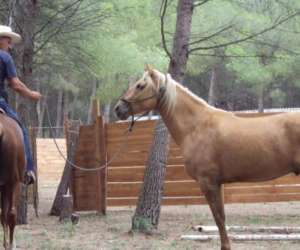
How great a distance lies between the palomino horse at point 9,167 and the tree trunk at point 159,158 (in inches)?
96.2

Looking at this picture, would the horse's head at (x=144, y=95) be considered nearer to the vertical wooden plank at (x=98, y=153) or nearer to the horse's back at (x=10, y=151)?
Result: the horse's back at (x=10, y=151)

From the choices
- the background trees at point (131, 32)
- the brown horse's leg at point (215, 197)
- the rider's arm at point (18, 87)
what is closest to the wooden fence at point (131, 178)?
the background trees at point (131, 32)

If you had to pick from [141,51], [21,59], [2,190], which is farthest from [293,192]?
[141,51]

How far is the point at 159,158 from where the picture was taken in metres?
8.66

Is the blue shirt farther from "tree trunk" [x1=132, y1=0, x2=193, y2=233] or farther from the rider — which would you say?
"tree trunk" [x1=132, y1=0, x2=193, y2=233]

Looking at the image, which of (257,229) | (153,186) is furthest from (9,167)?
(257,229)

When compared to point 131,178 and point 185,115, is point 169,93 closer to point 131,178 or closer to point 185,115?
point 185,115

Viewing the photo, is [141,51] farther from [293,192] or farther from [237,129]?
[237,129]

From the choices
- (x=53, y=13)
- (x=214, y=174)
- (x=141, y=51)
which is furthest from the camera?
(x=141, y=51)

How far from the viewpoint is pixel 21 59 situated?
9.75 metres

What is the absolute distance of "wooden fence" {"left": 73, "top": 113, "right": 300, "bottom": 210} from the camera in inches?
441

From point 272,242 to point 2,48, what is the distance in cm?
404

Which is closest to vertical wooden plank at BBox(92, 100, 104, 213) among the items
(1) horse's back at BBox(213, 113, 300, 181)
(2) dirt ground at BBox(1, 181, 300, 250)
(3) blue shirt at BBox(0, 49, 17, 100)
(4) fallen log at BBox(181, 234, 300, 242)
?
(2) dirt ground at BBox(1, 181, 300, 250)

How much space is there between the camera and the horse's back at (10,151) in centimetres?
594
